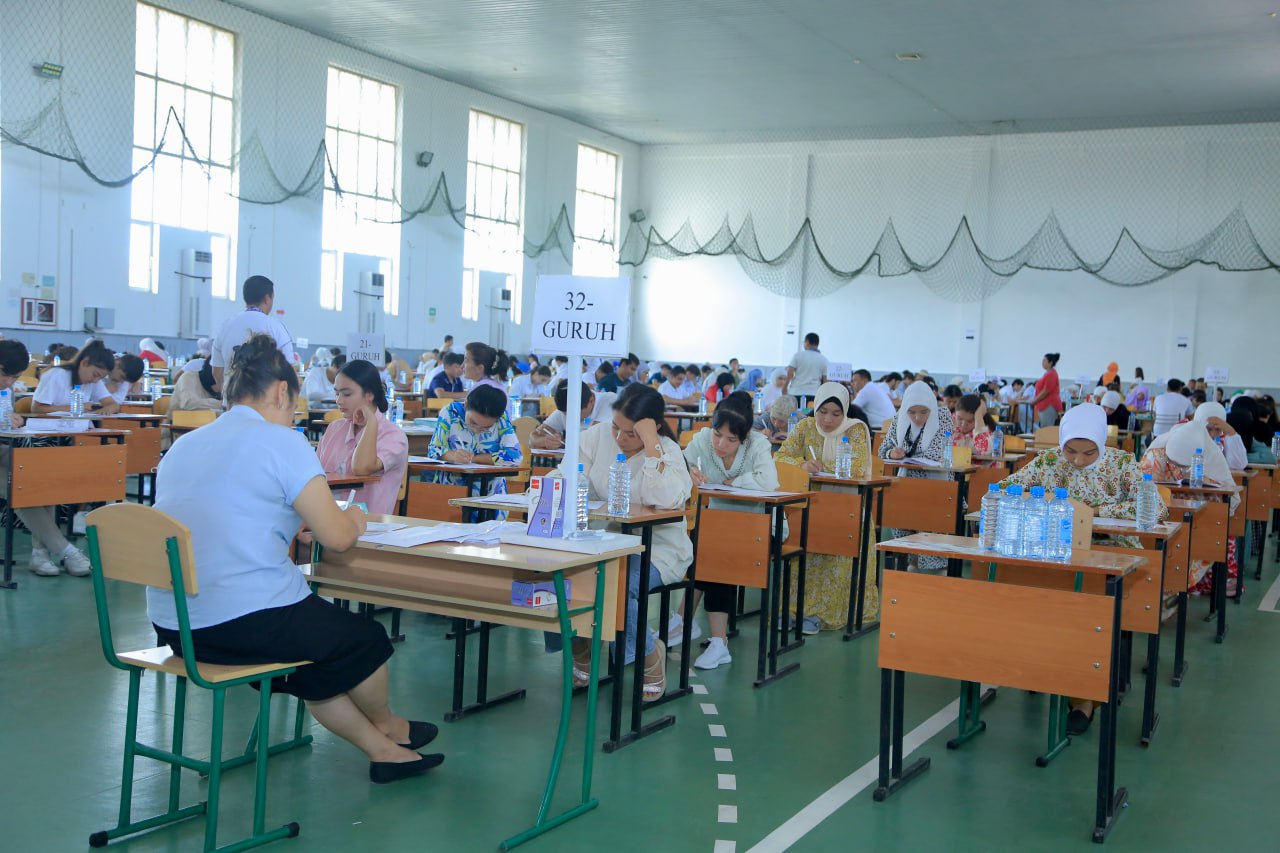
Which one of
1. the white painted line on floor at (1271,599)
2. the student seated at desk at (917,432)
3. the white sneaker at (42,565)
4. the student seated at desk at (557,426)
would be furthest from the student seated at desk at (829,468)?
the white sneaker at (42,565)

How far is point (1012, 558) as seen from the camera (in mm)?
3441

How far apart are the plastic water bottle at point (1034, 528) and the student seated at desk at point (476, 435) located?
2.69m

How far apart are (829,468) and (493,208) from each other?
14249 millimetres

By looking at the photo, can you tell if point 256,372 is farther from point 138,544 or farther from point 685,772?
point 685,772

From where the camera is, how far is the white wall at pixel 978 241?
18.0 m

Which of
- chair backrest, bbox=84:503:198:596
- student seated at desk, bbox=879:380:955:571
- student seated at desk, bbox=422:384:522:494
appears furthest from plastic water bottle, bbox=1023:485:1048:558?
student seated at desk, bbox=879:380:955:571

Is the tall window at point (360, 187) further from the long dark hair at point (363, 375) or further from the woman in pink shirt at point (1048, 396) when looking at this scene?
the long dark hair at point (363, 375)

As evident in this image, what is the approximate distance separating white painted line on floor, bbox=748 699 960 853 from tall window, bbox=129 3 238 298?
39.6ft

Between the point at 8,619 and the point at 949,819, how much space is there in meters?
4.06

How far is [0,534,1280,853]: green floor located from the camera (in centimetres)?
313

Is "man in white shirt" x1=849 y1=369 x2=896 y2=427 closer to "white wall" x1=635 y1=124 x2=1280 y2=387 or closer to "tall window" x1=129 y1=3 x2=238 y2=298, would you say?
"tall window" x1=129 y1=3 x2=238 y2=298

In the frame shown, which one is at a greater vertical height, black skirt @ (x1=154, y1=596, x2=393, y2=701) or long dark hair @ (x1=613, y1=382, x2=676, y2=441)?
long dark hair @ (x1=613, y1=382, x2=676, y2=441)

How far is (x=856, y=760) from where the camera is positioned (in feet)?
12.6

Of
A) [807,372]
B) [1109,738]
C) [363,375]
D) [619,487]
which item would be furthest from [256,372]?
[807,372]
